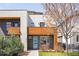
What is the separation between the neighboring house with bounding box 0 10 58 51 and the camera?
656 cm

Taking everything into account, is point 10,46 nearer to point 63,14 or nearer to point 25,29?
point 63,14

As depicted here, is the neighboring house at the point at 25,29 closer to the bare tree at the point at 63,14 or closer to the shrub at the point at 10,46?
the shrub at the point at 10,46

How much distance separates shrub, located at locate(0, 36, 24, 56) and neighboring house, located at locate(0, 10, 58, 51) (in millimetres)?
971

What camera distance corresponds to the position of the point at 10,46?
5223mm

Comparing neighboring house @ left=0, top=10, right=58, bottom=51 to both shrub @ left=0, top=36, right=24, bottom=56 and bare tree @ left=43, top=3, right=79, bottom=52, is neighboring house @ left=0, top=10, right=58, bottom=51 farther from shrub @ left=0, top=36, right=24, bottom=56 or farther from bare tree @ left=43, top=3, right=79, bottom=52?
bare tree @ left=43, top=3, right=79, bottom=52

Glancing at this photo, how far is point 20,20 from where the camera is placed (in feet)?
23.8

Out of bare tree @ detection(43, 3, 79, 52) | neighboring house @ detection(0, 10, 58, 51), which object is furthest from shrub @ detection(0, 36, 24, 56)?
bare tree @ detection(43, 3, 79, 52)

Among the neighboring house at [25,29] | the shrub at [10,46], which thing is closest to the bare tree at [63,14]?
the shrub at [10,46]

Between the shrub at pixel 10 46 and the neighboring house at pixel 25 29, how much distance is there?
3.19ft

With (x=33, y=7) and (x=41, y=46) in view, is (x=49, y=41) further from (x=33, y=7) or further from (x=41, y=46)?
(x=33, y=7)

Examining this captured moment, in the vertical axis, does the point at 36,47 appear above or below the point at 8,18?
below

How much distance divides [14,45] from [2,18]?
1.41m

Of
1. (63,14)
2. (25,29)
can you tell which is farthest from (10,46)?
(25,29)

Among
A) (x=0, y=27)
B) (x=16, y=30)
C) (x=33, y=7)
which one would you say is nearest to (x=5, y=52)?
(x=33, y=7)
